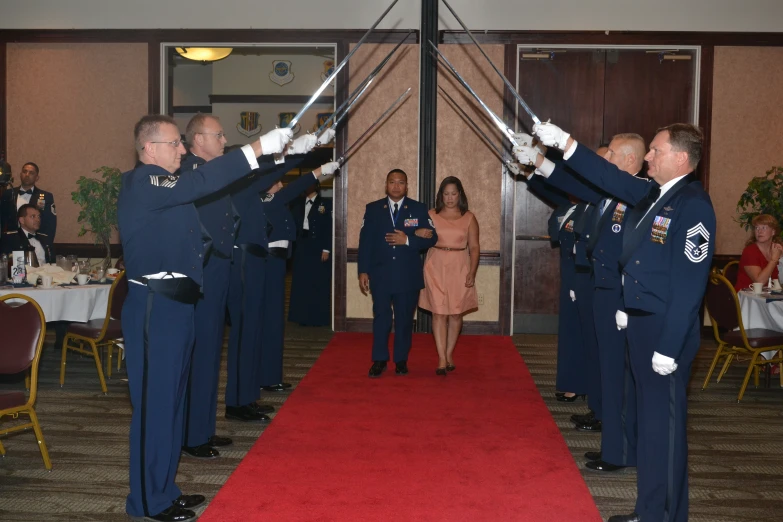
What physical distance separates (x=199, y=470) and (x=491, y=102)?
5.34 metres

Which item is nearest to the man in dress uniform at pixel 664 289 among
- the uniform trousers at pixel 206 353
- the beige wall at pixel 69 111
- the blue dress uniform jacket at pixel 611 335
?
the blue dress uniform jacket at pixel 611 335

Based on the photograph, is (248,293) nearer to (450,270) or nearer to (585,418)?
(450,270)

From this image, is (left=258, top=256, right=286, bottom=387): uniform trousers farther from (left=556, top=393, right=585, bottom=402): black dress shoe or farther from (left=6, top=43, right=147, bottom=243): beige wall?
(left=6, top=43, right=147, bottom=243): beige wall

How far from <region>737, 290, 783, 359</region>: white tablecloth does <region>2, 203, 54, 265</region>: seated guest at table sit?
5.89 m

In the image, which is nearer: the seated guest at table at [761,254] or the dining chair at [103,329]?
the dining chair at [103,329]

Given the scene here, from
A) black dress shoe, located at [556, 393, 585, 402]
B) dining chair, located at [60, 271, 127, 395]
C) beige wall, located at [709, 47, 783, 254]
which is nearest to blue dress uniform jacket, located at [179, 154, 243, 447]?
dining chair, located at [60, 271, 127, 395]

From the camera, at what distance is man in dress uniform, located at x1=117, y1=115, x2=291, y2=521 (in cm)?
320

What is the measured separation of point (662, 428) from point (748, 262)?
3.89 metres

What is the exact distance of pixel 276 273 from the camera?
18.4 ft

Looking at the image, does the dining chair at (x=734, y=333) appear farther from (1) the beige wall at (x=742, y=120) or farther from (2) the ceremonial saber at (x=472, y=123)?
(2) the ceremonial saber at (x=472, y=123)

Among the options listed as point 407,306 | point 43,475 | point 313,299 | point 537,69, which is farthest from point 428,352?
point 43,475

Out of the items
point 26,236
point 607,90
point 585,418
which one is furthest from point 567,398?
point 26,236

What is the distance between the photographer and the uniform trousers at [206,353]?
4.27 meters

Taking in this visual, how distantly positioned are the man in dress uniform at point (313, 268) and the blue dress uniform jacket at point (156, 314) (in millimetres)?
5350
